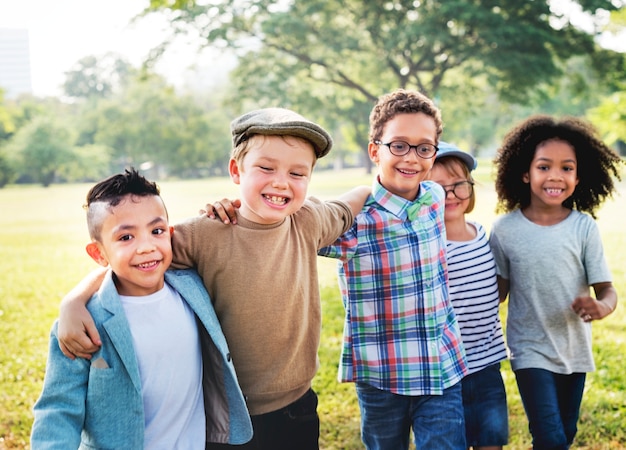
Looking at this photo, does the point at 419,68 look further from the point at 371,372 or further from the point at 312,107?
the point at 371,372

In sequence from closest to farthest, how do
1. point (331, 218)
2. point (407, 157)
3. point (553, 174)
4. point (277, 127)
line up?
1. point (277, 127)
2. point (331, 218)
3. point (407, 157)
4. point (553, 174)

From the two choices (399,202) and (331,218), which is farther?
(399,202)

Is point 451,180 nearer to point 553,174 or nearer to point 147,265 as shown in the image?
point 553,174

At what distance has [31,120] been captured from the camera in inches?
2073

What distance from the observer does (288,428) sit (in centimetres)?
232

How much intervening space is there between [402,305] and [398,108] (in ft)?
2.79

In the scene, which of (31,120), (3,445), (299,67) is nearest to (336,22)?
(299,67)

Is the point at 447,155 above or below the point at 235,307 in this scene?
above

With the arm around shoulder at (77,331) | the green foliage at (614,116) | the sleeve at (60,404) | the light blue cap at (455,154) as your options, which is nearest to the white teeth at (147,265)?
the arm around shoulder at (77,331)

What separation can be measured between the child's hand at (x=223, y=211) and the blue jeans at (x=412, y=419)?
0.99 meters

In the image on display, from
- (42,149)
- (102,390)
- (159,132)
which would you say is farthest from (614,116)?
(42,149)

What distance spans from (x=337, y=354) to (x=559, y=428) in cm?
252

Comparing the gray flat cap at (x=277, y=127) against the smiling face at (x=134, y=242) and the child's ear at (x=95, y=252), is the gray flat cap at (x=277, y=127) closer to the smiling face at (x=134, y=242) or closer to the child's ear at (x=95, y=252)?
the smiling face at (x=134, y=242)

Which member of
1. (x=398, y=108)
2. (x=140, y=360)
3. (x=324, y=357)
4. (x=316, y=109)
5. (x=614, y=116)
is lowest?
(x=324, y=357)
